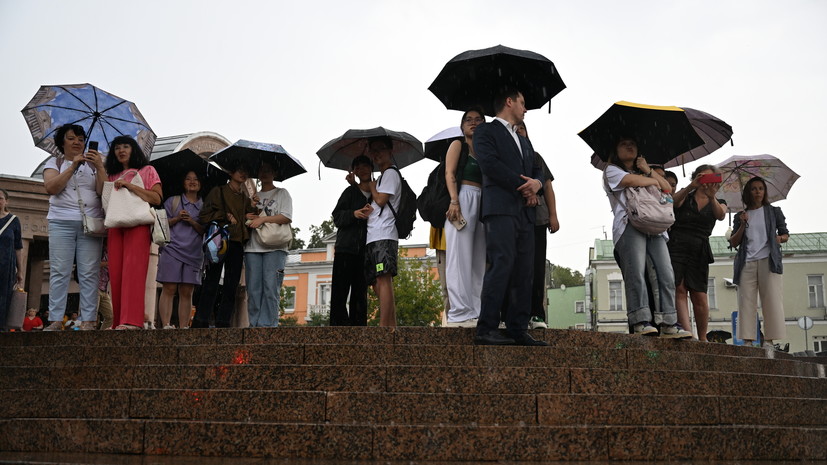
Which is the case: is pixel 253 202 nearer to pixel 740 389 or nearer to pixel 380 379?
pixel 380 379

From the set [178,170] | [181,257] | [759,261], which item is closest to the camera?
[181,257]

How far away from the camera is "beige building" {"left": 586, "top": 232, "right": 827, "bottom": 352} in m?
45.8

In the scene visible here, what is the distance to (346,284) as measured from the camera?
8.34 meters

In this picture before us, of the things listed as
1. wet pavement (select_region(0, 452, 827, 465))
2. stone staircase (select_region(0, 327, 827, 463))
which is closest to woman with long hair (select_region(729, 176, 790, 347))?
stone staircase (select_region(0, 327, 827, 463))

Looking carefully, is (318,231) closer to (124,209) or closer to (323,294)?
(323,294)

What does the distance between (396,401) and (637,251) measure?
3.41m

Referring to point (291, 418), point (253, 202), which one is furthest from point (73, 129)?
point (291, 418)

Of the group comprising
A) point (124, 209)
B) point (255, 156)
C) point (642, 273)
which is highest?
point (255, 156)

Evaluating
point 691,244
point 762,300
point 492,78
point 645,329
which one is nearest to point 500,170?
point 492,78

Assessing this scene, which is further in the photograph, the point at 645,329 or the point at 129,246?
the point at 129,246

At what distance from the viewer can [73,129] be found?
8359mm

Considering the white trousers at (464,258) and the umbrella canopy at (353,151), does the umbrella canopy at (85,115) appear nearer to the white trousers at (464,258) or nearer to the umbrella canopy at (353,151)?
the umbrella canopy at (353,151)

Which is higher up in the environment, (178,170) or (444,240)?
(178,170)

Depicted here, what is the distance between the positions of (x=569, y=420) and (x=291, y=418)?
5.91ft
